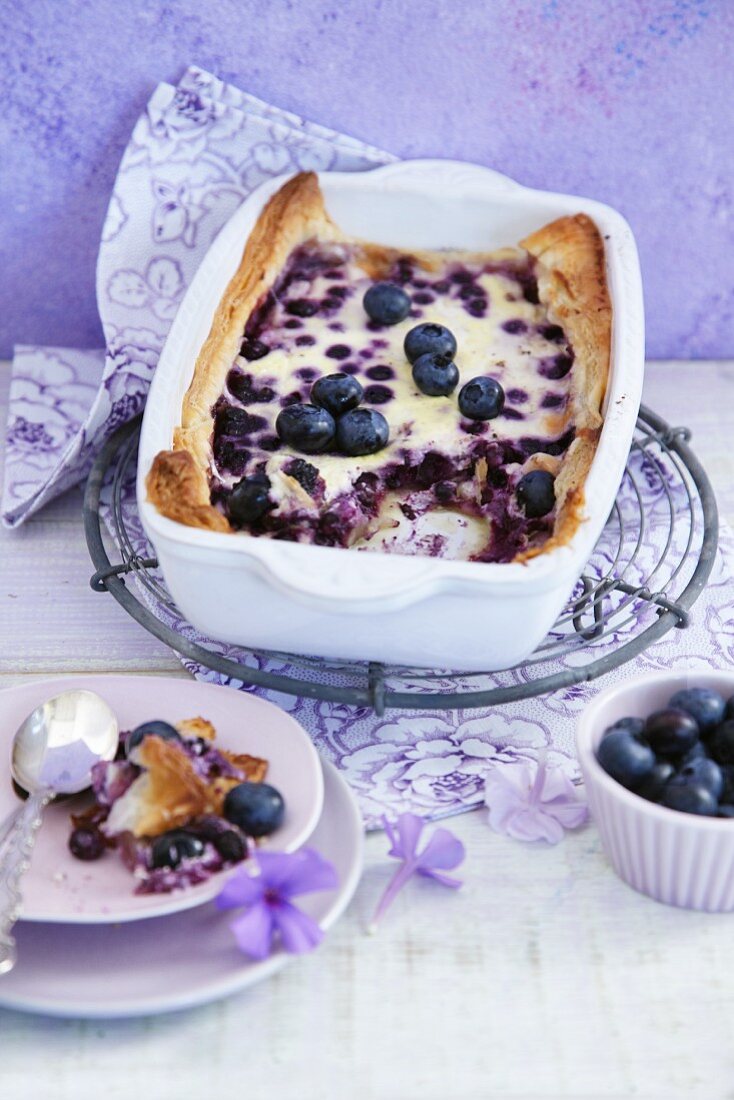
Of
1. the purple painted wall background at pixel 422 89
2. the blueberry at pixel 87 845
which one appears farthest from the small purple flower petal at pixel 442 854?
the purple painted wall background at pixel 422 89

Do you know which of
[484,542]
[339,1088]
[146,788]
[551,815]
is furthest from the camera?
[484,542]

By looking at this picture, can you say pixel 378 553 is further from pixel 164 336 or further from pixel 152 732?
pixel 164 336

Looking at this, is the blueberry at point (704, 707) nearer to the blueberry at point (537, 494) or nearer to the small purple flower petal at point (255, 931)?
the blueberry at point (537, 494)

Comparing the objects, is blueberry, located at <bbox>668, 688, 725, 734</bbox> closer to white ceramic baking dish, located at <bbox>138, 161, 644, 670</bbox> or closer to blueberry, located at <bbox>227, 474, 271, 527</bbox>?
white ceramic baking dish, located at <bbox>138, 161, 644, 670</bbox>

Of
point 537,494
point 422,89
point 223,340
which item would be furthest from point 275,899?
point 422,89

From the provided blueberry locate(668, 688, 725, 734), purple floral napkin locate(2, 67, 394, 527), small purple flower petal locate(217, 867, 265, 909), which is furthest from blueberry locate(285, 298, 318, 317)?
small purple flower petal locate(217, 867, 265, 909)

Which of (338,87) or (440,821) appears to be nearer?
(440,821)

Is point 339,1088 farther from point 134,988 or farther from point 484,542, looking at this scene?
point 484,542

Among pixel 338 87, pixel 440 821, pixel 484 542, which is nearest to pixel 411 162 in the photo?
pixel 338 87
